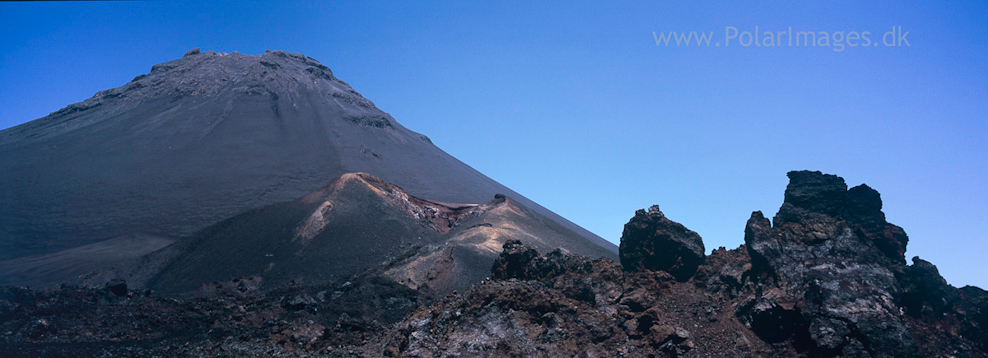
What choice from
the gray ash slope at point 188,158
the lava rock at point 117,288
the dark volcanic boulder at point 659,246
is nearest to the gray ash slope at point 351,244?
Result: the lava rock at point 117,288

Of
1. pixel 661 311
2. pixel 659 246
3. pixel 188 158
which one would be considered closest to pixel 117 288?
pixel 661 311

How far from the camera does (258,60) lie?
285ft

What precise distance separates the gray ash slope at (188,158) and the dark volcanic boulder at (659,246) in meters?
32.2

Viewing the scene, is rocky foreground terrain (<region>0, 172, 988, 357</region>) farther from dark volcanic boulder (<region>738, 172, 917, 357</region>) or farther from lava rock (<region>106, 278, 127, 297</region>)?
lava rock (<region>106, 278, 127, 297</region>)

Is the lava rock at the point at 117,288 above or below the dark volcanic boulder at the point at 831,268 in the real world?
below

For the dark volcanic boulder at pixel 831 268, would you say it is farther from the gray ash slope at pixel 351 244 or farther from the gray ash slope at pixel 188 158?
the gray ash slope at pixel 188 158

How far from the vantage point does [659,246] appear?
17641 mm

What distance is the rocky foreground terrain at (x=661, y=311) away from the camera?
41.2 feet

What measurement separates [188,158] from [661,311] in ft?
172

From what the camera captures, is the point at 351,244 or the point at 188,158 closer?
the point at 351,244

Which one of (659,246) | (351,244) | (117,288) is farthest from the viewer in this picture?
(351,244)

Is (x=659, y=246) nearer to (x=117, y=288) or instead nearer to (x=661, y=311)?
(x=661, y=311)

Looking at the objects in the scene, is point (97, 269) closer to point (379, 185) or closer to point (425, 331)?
point (379, 185)

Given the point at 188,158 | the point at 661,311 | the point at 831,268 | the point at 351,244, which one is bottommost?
the point at 351,244
